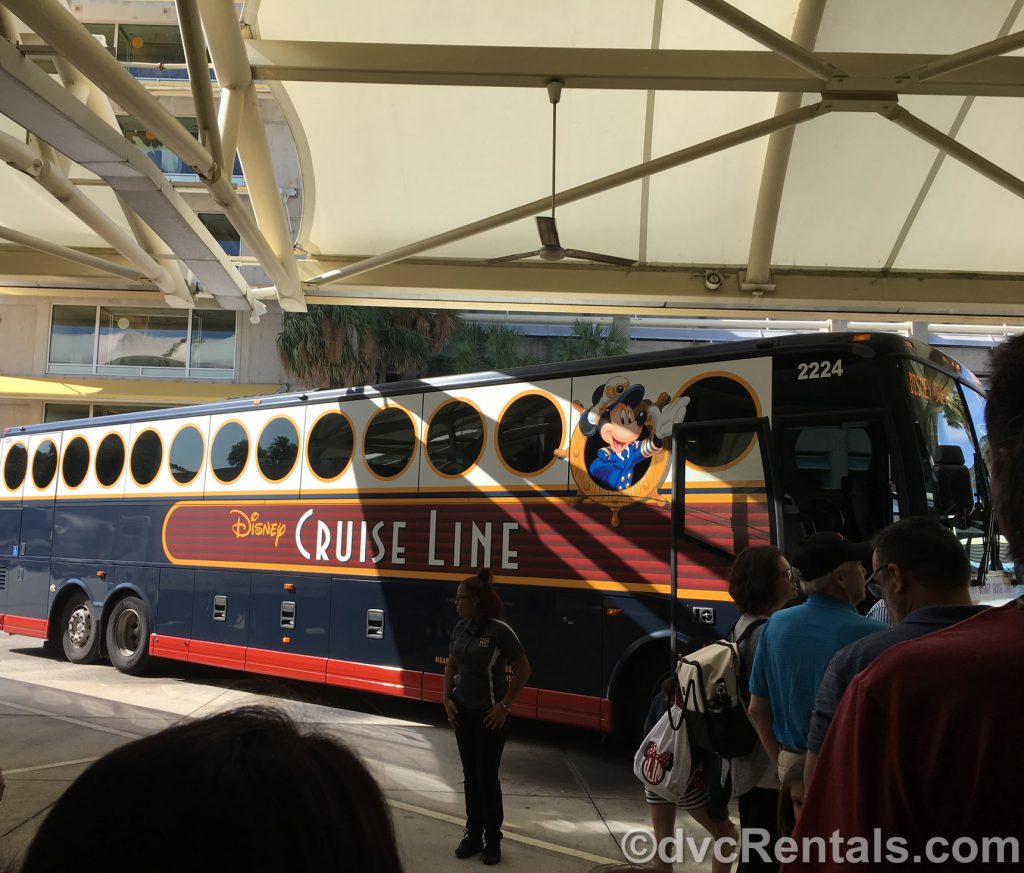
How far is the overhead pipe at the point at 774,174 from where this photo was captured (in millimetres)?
7938

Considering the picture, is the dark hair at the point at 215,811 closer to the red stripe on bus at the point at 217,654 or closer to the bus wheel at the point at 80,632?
the red stripe on bus at the point at 217,654

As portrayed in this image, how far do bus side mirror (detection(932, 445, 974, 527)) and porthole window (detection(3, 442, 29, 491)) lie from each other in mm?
13421

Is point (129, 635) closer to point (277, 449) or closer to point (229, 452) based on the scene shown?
point (229, 452)

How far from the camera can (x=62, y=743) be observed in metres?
8.29

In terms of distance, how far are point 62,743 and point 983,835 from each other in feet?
28.8

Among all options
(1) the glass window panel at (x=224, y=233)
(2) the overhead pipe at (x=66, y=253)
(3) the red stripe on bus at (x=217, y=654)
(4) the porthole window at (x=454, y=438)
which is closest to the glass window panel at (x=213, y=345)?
(1) the glass window panel at (x=224, y=233)

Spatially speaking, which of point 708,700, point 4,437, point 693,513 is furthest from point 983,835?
point 4,437

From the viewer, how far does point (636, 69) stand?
6840 mm

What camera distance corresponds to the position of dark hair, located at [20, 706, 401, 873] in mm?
928

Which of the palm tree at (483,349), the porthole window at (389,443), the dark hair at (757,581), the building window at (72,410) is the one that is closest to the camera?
the dark hair at (757,581)

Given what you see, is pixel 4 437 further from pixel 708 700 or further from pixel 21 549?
pixel 708 700

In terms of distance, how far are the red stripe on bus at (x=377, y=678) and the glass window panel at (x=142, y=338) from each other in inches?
735

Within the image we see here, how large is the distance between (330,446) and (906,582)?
8648mm

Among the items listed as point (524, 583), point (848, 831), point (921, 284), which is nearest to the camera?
point (848, 831)
